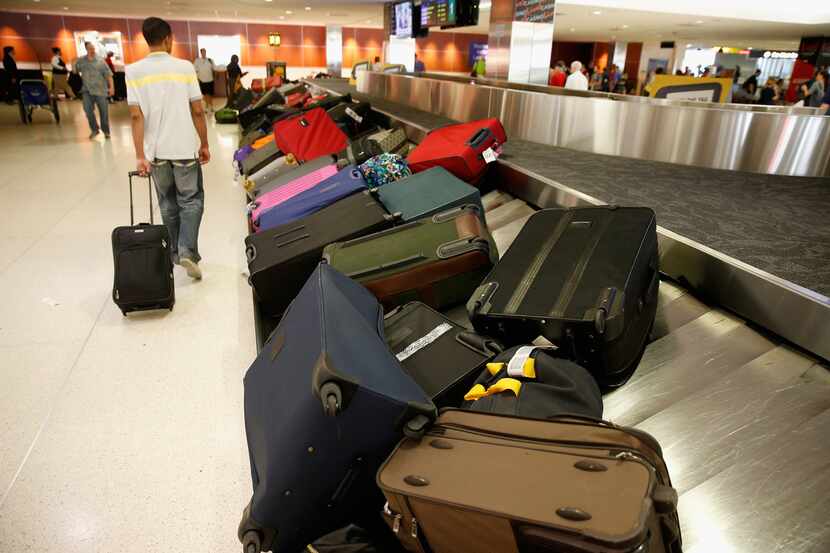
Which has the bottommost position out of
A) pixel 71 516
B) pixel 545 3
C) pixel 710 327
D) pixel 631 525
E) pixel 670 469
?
pixel 71 516

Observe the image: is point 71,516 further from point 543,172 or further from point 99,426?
point 543,172

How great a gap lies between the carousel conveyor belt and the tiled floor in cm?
192

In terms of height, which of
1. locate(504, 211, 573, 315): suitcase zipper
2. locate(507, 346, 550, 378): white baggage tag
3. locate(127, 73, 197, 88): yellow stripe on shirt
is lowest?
locate(507, 346, 550, 378): white baggage tag

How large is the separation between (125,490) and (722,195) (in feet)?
10.7

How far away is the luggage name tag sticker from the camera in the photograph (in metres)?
1.93

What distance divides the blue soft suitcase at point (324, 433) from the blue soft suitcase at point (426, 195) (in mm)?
1373

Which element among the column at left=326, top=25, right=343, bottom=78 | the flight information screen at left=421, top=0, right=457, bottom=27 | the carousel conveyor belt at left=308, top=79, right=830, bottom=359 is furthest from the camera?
the column at left=326, top=25, right=343, bottom=78

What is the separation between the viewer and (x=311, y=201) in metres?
3.31

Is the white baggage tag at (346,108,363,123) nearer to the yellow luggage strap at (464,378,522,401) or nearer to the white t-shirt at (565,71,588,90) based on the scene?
the white t-shirt at (565,71,588,90)

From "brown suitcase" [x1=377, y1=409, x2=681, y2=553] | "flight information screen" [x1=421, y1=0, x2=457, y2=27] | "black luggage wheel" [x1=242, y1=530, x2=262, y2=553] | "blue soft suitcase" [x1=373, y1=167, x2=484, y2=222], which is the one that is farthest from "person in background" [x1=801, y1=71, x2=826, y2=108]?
"black luggage wheel" [x1=242, y1=530, x2=262, y2=553]

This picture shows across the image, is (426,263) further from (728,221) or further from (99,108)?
(99,108)

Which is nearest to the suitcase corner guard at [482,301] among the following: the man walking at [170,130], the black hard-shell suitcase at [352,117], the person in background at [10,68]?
the man walking at [170,130]

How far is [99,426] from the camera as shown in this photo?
234 centimetres

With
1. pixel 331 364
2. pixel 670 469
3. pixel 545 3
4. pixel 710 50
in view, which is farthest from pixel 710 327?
pixel 710 50
